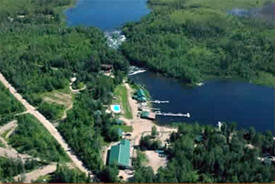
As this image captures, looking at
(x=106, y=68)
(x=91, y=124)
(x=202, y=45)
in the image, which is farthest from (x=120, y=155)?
(x=202, y=45)

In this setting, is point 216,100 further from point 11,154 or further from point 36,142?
point 11,154

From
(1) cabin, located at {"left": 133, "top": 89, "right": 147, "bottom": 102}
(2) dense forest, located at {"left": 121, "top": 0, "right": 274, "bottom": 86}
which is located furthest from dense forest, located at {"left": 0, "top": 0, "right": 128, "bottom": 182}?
(2) dense forest, located at {"left": 121, "top": 0, "right": 274, "bottom": 86}

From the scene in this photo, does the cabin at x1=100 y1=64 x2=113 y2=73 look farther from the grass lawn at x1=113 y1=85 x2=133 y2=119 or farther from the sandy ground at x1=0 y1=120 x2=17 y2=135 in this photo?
the sandy ground at x1=0 y1=120 x2=17 y2=135

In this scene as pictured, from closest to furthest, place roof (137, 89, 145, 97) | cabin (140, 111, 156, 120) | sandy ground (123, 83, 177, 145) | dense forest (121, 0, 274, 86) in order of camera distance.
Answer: sandy ground (123, 83, 177, 145) → cabin (140, 111, 156, 120) → roof (137, 89, 145, 97) → dense forest (121, 0, 274, 86)

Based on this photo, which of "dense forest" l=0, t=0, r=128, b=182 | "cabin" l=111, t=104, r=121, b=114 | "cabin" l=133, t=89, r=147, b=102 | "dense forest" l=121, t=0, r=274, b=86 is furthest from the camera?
"dense forest" l=121, t=0, r=274, b=86

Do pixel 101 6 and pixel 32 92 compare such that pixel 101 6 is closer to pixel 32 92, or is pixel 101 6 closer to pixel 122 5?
pixel 122 5

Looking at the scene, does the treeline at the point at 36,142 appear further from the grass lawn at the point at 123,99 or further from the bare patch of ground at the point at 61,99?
the grass lawn at the point at 123,99

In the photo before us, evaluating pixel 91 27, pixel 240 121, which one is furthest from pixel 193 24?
pixel 240 121
